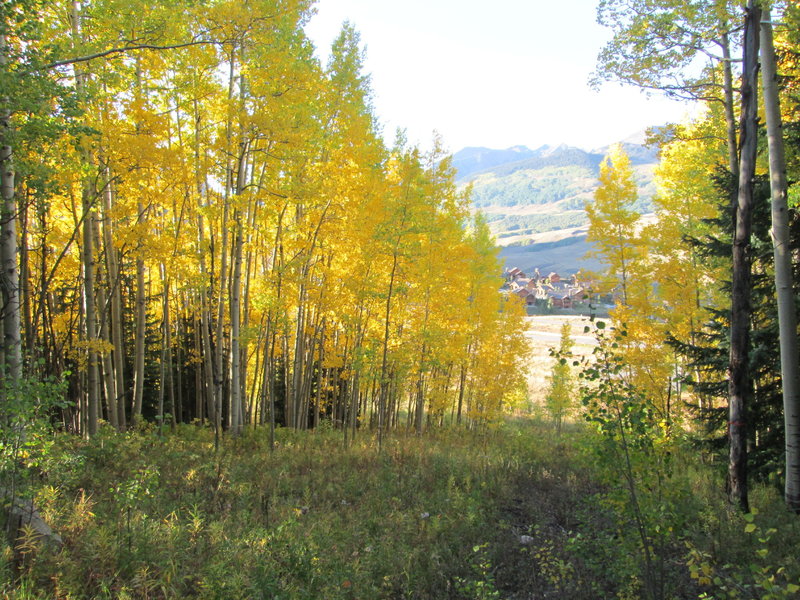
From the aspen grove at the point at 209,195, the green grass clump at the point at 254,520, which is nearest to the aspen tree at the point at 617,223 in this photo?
the aspen grove at the point at 209,195

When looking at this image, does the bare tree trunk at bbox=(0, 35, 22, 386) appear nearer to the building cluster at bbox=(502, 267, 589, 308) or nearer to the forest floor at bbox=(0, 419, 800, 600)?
the forest floor at bbox=(0, 419, 800, 600)

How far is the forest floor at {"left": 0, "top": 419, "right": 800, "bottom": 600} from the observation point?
13.8ft

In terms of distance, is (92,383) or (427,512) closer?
(427,512)

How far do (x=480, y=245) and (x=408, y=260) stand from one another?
941 centimetres

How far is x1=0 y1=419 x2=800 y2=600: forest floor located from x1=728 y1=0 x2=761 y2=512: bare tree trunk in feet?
2.62

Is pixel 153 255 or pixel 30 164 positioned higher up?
pixel 30 164

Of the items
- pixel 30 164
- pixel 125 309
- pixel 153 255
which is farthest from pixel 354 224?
pixel 125 309

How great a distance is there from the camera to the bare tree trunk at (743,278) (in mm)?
6094

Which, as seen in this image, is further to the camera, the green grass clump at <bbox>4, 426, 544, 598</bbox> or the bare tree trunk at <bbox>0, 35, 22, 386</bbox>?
the bare tree trunk at <bbox>0, 35, 22, 386</bbox>

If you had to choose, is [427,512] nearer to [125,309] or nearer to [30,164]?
[30,164]

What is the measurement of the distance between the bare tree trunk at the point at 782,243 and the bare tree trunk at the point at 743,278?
1.27ft

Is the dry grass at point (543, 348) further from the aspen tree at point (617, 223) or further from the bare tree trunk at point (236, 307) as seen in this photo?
the bare tree trunk at point (236, 307)

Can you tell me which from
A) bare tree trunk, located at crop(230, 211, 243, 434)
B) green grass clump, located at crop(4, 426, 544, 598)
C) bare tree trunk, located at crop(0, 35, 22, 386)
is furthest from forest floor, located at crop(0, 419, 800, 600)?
bare tree trunk, located at crop(230, 211, 243, 434)

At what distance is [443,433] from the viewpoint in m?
16.2
